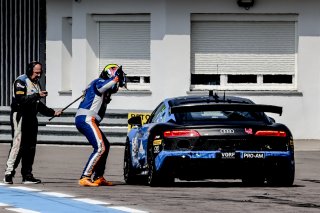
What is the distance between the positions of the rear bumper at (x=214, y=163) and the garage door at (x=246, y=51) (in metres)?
→ 16.1

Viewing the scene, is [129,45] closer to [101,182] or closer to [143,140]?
[101,182]

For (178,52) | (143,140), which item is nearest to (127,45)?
(178,52)

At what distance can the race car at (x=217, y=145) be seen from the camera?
56.9 ft

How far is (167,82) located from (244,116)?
51.1 ft

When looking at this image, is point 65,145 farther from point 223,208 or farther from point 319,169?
point 223,208

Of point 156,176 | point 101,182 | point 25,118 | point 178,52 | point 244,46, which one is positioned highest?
point 244,46

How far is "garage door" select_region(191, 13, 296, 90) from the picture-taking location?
33.5m

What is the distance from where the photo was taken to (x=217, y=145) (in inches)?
683

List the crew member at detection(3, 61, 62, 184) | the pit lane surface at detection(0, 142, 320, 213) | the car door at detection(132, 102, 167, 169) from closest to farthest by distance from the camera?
the pit lane surface at detection(0, 142, 320, 213) → the car door at detection(132, 102, 167, 169) → the crew member at detection(3, 61, 62, 184)

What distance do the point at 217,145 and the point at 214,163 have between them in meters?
0.23

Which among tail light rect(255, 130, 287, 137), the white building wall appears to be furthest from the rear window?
the white building wall

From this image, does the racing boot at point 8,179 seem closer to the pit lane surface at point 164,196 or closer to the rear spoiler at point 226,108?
the pit lane surface at point 164,196

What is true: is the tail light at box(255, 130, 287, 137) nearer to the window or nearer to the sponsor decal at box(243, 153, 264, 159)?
the sponsor decal at box(243, 153, 264, 159)

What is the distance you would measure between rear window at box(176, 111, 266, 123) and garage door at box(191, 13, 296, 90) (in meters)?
15.4
